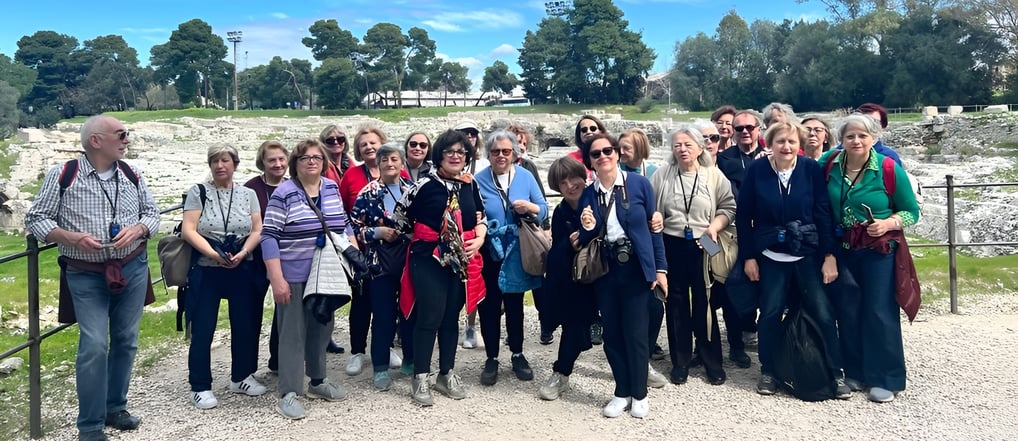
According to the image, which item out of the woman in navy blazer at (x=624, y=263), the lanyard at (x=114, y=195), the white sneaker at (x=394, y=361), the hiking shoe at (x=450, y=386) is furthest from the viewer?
the white sneaker at (x=394, y=361)

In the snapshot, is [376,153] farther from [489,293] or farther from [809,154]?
[809,154]

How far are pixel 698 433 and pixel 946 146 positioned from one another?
25.4 meters

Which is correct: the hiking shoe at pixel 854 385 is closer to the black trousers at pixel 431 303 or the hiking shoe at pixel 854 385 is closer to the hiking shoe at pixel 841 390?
the hiking shoe at pixel 841 390

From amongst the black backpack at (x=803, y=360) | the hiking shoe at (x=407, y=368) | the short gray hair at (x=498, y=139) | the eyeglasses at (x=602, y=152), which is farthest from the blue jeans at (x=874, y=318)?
the hiking shoe at (x=407, y=368)

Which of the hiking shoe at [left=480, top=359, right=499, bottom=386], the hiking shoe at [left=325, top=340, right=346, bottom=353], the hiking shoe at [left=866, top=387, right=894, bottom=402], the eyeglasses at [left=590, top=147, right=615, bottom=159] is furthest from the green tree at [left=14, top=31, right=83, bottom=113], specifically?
the hiking shoe at [left=866, top=387, right=894, bottom=402]

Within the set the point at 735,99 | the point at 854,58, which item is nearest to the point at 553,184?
the point at 854,58

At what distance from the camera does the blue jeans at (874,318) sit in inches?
169

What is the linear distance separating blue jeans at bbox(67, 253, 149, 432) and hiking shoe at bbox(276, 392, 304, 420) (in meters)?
0.90

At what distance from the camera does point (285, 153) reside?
4480mm

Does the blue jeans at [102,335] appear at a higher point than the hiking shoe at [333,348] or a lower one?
higher

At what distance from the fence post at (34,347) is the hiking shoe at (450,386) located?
227cm

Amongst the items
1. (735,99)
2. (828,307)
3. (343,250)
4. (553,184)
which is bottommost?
(828,307)

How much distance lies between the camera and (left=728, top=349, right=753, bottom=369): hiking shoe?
196 inches

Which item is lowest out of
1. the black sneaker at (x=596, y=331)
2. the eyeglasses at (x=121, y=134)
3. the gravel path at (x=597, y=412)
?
the gravel path at (x=597, y=412)
